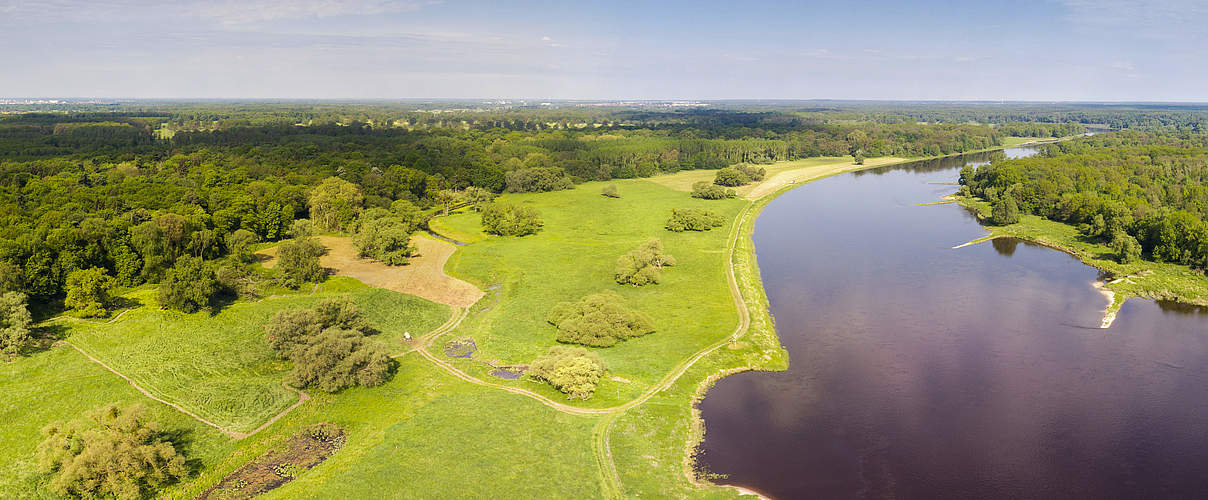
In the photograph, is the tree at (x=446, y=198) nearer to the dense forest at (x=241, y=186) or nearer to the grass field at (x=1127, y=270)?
the dense forest at (x=241, y=186)

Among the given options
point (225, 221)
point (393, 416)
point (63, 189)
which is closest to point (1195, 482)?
point (393, 416)

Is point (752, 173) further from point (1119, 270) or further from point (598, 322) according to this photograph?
point (598, 322)

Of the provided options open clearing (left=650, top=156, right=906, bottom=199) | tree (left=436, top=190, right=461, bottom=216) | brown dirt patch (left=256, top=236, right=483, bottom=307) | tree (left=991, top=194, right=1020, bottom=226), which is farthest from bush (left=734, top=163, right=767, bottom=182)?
brown dirt patch (left=256, top=236, right=483, bottom=307)

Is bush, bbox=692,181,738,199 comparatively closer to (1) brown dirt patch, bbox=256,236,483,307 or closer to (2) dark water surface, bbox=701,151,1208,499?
(2) dark water surface, bbox=701,151,1208,499

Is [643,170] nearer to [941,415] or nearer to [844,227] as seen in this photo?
[844,227]

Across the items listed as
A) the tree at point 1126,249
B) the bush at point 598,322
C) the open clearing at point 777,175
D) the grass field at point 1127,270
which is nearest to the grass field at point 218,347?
the bush at point 598,322
